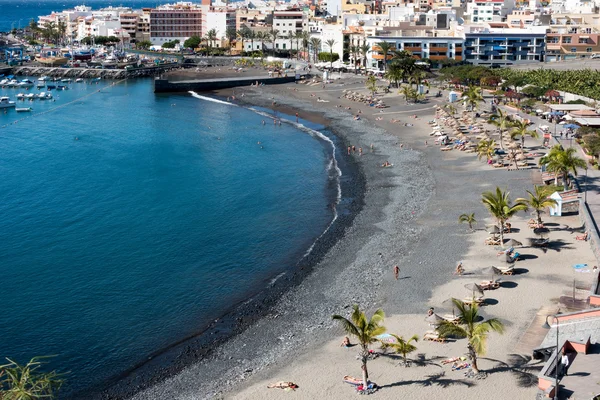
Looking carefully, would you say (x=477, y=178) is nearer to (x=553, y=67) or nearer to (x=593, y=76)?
(x=593, y=76)

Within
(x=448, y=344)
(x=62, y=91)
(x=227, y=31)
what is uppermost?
(x=227, y=31)

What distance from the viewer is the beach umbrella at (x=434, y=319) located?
3085cm

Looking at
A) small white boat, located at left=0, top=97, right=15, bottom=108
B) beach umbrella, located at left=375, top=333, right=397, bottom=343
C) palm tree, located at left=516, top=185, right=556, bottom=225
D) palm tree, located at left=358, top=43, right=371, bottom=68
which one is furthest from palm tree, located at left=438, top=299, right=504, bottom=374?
palm tree, located at left=358, top=43, right=371, bottom=68

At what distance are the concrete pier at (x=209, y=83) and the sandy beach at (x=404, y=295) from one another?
61.4 meters

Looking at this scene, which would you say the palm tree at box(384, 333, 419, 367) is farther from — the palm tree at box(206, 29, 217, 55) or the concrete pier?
the palm tree at box(206, 29, 217, 55)

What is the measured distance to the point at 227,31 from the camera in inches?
6432

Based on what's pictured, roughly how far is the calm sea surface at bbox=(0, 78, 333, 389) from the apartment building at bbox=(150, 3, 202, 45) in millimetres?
89522

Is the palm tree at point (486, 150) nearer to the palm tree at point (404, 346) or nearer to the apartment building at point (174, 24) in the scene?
the palm tree at point (404, 346)

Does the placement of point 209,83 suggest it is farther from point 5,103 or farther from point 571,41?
point 571,41

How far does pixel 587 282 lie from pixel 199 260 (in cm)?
2043

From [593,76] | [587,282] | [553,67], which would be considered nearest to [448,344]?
[587,282]

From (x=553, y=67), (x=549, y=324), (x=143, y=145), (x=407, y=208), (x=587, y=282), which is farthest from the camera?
(x=553, y=67)

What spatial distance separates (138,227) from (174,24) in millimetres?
131926

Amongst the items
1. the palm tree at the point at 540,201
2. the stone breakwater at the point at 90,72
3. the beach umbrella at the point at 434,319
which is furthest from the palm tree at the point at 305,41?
the beach umbrella at the point at 434,319
